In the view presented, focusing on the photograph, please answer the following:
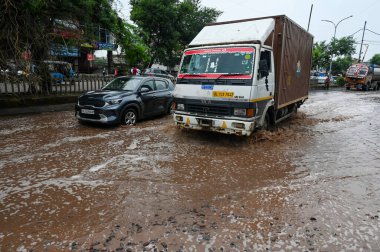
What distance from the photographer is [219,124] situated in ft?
20.4

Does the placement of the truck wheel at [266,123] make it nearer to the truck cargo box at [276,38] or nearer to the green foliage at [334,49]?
the truck cargo box at [276,38]

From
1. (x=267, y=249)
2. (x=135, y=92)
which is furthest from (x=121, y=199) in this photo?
(x=135, y=92)

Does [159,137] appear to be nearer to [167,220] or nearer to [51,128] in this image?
[51,128]

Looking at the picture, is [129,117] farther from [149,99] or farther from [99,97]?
[99,97]

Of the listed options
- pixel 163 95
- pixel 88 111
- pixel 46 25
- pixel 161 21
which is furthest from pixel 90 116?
pixel 161 21

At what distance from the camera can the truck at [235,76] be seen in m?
6.01

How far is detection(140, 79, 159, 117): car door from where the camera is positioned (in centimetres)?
901

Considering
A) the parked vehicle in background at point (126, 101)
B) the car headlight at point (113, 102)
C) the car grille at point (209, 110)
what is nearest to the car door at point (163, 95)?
the parked vehicle in background at point (126, 101)

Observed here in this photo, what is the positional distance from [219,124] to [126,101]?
338 cm

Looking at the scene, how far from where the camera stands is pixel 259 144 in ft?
22.3

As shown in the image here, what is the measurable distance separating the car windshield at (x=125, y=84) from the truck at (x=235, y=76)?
8.20 feet

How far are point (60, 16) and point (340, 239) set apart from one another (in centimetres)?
1186

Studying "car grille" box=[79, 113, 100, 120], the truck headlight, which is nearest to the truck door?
the truck headlight

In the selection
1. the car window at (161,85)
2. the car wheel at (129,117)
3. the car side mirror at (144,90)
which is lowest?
the car wheel at (129,117)
